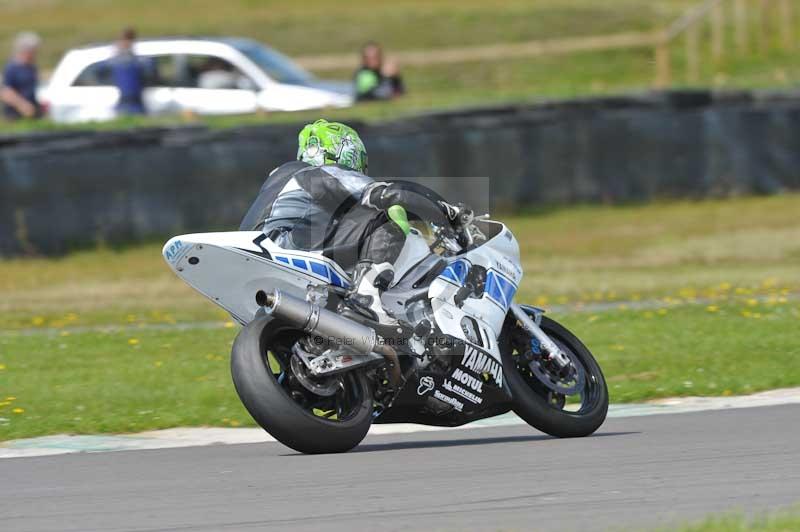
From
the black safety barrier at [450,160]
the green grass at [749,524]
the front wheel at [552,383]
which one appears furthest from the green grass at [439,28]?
the green grass at [749,524]

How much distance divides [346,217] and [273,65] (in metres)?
13.8

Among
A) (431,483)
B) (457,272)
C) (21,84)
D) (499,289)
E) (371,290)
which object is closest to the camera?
(431,483)

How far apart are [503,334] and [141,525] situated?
8.73 feet

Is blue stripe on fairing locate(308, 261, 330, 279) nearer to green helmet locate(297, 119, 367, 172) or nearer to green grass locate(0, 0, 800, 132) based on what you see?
green helmet locate(297, 119, 367, 172)

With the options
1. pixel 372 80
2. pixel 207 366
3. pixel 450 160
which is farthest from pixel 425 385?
pixel 372 80

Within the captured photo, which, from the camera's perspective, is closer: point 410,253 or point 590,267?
point 410,253

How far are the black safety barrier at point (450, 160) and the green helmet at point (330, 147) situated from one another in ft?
Answer: 32.2

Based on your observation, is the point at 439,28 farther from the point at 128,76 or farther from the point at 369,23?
the point at 128,76

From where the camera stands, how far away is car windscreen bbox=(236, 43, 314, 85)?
20.2 m

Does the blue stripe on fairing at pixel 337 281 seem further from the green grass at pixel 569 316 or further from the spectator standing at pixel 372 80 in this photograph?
the spectator standing at pixel 372 80

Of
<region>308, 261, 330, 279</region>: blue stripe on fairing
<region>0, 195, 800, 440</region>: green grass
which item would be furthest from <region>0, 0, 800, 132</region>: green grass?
<region>308, 261, 330, 279</region>: blue stripe on fairing

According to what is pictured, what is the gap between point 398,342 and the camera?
268 inches

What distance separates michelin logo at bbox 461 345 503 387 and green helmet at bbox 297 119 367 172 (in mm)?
1031

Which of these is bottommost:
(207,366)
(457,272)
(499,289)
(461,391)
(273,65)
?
(207,366)
